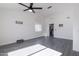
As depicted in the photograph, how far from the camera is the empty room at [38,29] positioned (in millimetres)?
3748

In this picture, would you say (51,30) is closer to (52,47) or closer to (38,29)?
(38,29)

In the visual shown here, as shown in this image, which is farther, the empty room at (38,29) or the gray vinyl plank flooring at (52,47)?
the empty room at (38,29)

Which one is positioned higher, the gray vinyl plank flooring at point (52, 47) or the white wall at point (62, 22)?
the white wall at point (62, 22)

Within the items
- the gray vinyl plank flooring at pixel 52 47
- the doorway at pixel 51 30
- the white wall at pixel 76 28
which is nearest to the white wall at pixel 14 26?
the gray vinyl plank flooring at pixel 52 47

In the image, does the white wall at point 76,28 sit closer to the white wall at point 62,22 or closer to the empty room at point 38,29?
the empty room at point 38,29

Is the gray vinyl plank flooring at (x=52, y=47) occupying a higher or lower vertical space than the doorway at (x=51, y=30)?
lower

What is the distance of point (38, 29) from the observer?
888cm

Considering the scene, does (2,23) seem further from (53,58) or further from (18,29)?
(53,58)

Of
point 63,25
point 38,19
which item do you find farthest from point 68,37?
point 38,19

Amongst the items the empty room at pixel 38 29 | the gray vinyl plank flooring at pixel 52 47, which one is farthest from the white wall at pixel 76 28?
the gray vinyl plank flooring at pixel 52 47

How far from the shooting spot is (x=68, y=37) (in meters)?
7.44

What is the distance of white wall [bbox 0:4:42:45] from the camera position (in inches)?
198

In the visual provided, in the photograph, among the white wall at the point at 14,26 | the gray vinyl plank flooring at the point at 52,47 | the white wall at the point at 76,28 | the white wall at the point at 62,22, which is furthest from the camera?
the white wall at the point at 62,22

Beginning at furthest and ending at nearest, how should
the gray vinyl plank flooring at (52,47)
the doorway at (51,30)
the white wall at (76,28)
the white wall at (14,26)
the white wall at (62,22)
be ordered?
the doorway at (51,30) < the white wall at (62,22) < the white wall at (14,26) < the white wall at (76,28) < the gray vinyl plank flooring at (52,47)
